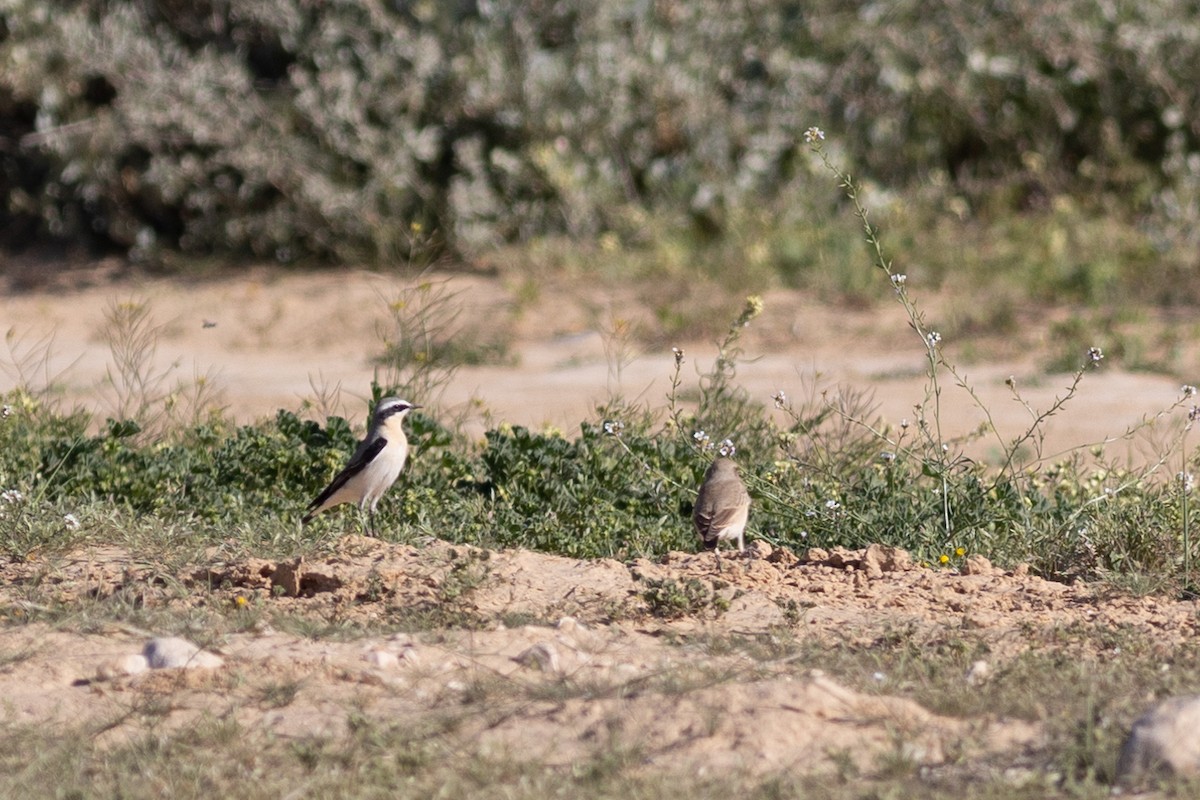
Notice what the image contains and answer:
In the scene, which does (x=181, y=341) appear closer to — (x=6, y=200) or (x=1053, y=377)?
(x=6, y=200)

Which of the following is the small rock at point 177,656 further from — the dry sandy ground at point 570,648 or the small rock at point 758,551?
the small rock at point 758,551

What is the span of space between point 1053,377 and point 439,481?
503cm

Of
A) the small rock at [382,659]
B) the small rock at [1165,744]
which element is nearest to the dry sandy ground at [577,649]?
the small rock at [382,659]

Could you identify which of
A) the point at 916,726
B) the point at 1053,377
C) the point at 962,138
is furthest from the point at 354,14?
the point at 916,726

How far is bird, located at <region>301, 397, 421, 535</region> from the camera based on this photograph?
6020mm

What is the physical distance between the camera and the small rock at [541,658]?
4547mm

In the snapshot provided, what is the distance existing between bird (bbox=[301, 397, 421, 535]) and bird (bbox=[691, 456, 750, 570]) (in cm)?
117

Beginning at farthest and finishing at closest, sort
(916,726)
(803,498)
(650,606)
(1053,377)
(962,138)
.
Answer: (962,138), (1053,377), (803,498), (650,606), (916,726)

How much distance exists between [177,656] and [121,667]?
157mm

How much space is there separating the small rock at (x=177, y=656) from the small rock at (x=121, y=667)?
0.03 metres

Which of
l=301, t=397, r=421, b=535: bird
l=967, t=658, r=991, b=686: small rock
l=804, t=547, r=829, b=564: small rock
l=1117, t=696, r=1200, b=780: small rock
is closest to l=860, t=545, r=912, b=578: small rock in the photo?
l=804, t=547, r=829, b=564: small rock

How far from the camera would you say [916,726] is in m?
4.11

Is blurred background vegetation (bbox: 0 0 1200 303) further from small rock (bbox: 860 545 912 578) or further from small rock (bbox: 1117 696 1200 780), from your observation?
small rock (bbox: 1117 696 1200 780)

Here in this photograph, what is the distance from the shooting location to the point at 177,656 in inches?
181
